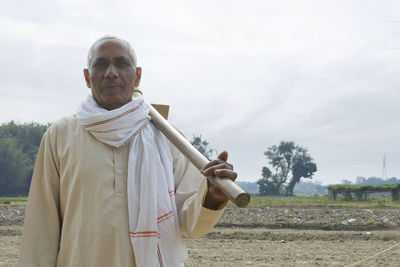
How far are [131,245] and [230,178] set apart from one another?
47cm

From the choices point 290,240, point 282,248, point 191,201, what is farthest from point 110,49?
point 290,240

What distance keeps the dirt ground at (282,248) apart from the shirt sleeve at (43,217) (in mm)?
5084

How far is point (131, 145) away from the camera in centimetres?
178

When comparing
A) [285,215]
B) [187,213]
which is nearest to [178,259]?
[187,213]

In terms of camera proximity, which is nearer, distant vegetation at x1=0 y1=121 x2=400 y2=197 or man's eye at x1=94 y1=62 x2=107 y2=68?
man's eye at x1=94 y1=62 x2=107 y2=68

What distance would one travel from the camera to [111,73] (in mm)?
1782

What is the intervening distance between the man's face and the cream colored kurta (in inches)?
6.2

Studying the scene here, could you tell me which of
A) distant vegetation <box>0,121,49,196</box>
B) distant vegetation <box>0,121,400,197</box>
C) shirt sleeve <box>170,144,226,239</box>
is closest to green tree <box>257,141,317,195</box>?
distant vegetation <box>0,121,400,197</box>

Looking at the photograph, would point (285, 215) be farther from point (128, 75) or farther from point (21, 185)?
point (21, 185)

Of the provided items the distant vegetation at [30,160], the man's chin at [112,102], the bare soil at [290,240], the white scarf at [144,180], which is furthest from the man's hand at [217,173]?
the distant vegetation at [30,160]

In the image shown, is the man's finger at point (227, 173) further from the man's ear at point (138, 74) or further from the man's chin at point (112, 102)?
the man's ear at point (138, 74)

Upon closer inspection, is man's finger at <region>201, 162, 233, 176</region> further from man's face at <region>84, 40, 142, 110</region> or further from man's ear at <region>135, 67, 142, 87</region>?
man's ear at <region>135, 67, 142, 87</region>

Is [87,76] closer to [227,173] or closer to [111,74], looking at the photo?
[111,74]

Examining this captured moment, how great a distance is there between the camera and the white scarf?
1.66m
